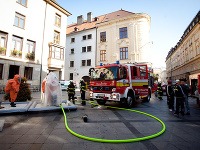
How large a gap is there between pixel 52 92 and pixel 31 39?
50.7 ft

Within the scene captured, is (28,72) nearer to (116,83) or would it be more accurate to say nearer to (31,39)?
(31,39)

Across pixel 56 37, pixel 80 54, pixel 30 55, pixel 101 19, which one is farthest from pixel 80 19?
pixel 30 55

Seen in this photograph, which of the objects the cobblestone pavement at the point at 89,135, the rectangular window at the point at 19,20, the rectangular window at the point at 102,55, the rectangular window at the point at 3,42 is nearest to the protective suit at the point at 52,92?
the cobblestone pavement at the point at 89,135

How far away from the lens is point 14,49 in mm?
18922

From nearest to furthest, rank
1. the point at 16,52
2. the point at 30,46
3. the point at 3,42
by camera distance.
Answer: the point at 3,42
the point at 16,52
the point at 30,46

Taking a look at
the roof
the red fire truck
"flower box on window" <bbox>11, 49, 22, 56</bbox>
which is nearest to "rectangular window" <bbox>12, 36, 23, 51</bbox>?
"flower box on window" <bbox>11, 49, 22, 56</bbox>

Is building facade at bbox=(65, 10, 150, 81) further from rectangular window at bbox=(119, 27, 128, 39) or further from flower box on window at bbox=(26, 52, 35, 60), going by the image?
flower box on window at bbox=(26, 52, 35, 60)

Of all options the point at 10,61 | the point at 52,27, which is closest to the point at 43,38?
the point at 52,27

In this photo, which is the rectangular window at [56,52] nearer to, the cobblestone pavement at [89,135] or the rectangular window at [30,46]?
the rectangular window at [30,46]

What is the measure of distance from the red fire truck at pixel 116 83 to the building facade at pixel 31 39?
13422 millimetres

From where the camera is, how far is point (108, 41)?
2938 centimetres

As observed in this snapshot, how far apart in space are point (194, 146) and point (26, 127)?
5255 mm

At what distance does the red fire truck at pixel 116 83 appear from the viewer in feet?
29.2

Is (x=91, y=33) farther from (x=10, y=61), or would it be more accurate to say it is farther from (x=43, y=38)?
(x=10, y=61)
